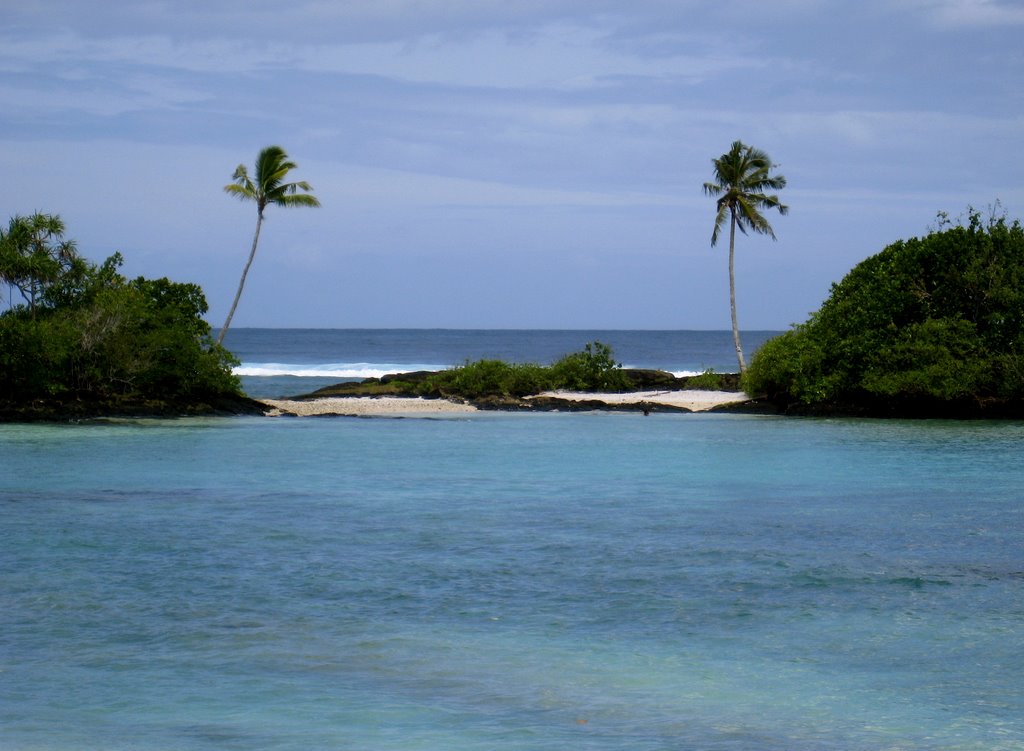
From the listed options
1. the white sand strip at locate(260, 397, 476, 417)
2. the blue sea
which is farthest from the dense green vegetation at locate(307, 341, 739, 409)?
the blue sea

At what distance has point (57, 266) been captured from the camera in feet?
102

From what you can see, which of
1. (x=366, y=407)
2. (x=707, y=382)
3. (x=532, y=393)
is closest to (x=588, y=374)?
(x=532, y=393)

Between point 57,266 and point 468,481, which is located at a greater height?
point 57,266

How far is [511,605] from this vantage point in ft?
34.5

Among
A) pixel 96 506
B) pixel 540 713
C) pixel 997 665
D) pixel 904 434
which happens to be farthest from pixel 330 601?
pixel 904 434

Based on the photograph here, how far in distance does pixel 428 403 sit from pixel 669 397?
8653 mm

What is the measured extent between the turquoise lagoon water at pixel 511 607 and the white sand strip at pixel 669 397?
54.8 ft

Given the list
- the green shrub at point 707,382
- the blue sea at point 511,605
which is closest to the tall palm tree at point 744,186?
the green shrub at point 707,382

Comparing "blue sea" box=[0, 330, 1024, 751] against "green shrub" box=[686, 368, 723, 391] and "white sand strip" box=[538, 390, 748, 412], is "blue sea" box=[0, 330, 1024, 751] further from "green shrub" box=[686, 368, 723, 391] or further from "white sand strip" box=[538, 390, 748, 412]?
"green shrub" box=[686, 368, 723, 391]

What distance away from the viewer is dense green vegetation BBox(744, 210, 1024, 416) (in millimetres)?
31422

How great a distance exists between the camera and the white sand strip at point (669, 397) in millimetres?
38378

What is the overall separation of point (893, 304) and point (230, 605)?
26755mm

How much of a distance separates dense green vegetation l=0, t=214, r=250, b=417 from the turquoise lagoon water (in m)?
9.07

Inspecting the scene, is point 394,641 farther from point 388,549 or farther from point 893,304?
point 893,304
